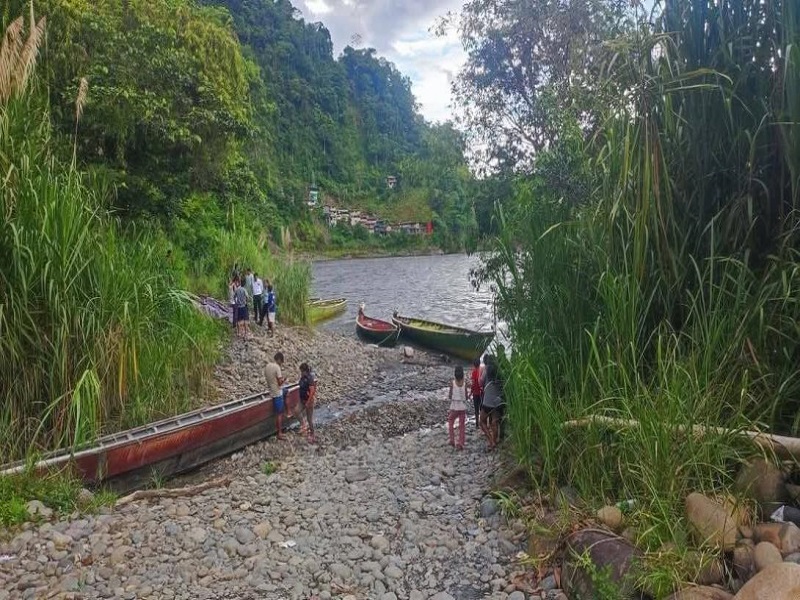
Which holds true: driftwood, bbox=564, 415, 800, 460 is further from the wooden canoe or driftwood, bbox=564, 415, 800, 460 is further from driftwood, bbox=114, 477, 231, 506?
the wooden canoe

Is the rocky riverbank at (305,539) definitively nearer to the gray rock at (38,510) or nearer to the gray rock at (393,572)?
the gray rock at (393,572)

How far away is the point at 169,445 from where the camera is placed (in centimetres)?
722

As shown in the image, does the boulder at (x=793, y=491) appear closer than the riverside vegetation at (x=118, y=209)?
Yes

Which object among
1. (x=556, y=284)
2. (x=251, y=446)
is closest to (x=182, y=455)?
(x=251, y=446)

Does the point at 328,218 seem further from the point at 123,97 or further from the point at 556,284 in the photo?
the point at 556,284

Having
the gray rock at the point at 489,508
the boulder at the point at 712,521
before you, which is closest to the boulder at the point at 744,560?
the boulder at the point at 712,521

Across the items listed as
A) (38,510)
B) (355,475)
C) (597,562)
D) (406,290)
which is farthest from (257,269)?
(406,290)

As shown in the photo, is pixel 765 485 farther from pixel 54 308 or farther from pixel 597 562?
pixel 54 308

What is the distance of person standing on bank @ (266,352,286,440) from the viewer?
9.34 m

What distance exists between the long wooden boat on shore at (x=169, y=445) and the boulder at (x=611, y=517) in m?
4.97

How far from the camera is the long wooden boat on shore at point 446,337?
17.0 m

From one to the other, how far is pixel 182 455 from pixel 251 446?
160 centimetres

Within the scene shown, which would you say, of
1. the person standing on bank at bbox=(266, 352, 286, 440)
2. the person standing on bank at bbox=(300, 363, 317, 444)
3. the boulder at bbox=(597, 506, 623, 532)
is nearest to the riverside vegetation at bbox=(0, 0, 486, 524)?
the person standing on bank at bbox=(266, 352, 286, 440)

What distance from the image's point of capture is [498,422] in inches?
286
